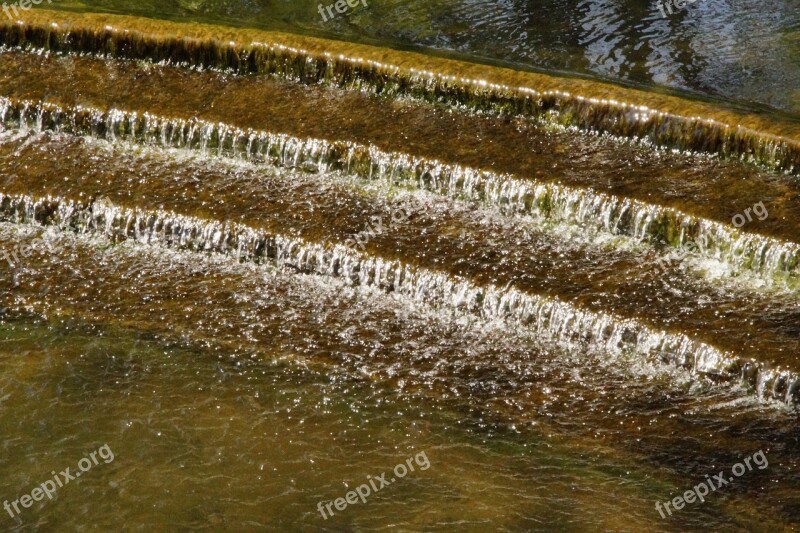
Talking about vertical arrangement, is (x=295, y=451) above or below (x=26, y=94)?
below

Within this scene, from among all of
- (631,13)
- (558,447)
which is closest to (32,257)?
(558,447)

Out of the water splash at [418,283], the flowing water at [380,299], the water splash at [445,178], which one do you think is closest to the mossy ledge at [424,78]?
the flowing water at [380,299]

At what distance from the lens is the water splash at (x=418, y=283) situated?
6.84 metres

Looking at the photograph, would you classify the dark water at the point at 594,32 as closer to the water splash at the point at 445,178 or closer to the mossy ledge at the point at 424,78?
the mossy ledge at the point at 424,78

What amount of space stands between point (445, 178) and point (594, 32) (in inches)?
151

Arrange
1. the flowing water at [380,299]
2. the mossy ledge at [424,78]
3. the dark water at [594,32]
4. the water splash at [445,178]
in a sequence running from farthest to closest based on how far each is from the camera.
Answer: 1. the dark water at [594,32]
2. the mossy ledge at [424,78]
3. the water splash at [445,178]
4. the flowing water at [380,299]

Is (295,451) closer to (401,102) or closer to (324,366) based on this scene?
(324,366)

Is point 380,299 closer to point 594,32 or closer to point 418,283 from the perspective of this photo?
point 418,283

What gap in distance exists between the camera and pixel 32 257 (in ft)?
27.6

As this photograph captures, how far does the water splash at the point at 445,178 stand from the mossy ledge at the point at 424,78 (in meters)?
1.20

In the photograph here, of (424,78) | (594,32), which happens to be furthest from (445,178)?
(594,32)

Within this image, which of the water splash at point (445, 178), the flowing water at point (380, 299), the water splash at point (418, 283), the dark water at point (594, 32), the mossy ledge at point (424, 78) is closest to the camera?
the flowing water at point (380, 299)

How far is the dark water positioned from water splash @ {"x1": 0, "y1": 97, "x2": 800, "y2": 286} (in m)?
2.42

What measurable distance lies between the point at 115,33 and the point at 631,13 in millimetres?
5972
